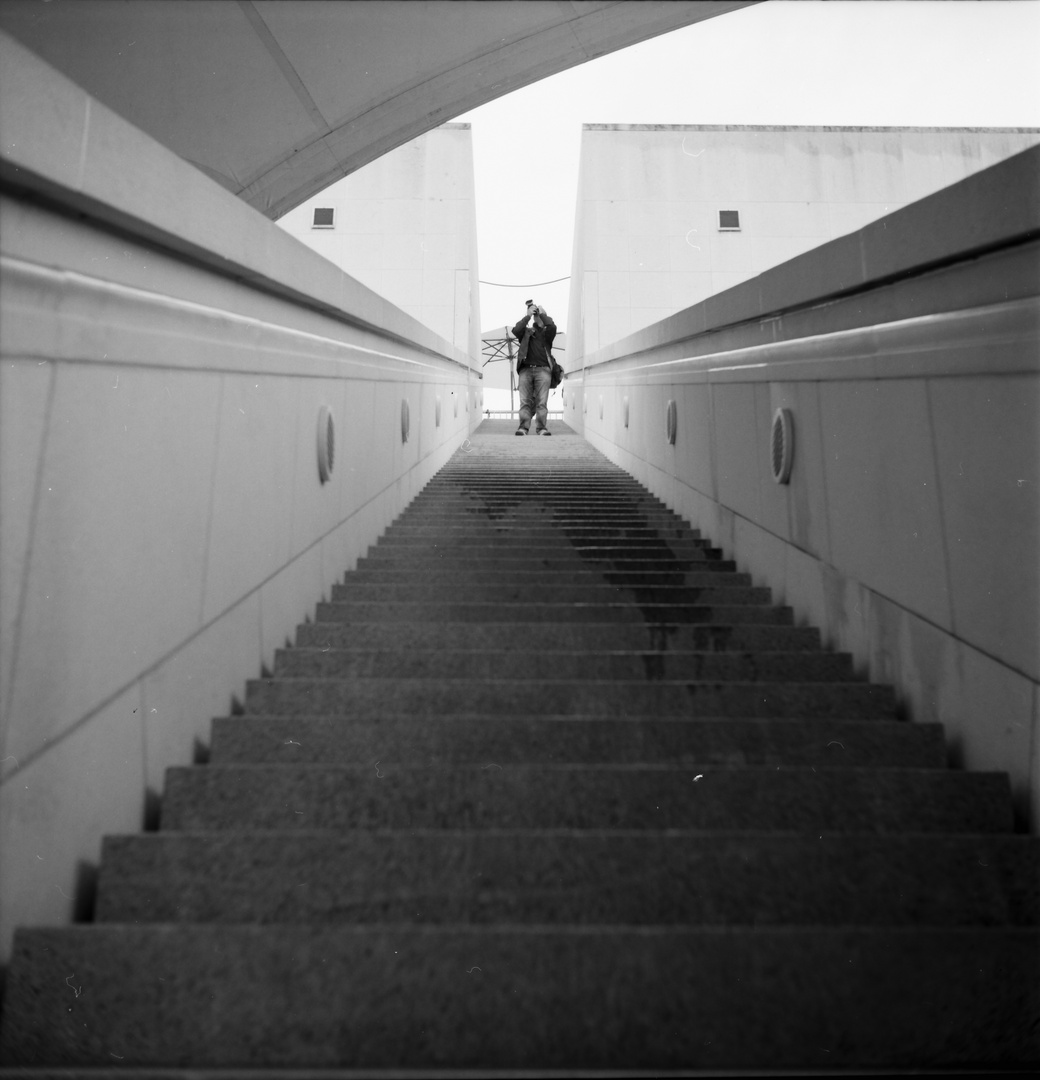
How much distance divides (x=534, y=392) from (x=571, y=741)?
30.4ft

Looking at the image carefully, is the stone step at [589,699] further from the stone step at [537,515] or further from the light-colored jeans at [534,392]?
the light-colored jeans at [534,392]

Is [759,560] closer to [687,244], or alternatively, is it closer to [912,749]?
[912,749]

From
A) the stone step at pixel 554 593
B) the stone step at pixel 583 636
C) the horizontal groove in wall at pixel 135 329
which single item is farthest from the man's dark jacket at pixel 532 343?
the stone step at pixel 583 636

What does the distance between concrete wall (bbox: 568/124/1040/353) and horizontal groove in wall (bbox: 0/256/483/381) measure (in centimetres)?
1145

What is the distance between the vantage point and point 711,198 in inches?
552

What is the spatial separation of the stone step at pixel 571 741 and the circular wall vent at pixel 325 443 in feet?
5.46

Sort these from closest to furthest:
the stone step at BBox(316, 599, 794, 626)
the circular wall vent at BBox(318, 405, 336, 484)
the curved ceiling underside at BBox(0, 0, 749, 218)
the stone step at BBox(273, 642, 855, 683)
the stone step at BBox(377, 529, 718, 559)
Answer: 1. the stone step at BBox(273, 642, 855, 683)
2. the stone step at BBox(316, 599, 794, 626)
3. the circular wall vent at BBox(318, 405, 336, 484)
4. the stone step at BBox(377, 529, 718, 559)
5. the curved ceiling underside at BBox(0, 0, 749, 218)

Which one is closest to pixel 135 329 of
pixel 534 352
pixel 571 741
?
pixel 571 741

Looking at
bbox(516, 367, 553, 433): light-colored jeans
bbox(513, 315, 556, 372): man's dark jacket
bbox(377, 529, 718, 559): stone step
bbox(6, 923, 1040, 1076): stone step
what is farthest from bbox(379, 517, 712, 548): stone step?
bbox(516, 367, 553, 433): light-colored jeans

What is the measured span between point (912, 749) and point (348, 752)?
1708 millimetres

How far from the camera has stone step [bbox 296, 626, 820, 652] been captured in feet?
10.1

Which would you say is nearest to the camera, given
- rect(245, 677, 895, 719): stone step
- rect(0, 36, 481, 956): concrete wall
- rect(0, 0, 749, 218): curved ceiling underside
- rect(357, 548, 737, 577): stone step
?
rect(0, 36, 481, 956): concrete wall

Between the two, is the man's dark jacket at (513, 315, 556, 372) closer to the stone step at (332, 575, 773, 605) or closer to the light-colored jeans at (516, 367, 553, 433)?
the light-colored jeans at (516, 367, 553, 433)

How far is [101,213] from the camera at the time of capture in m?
1.83
